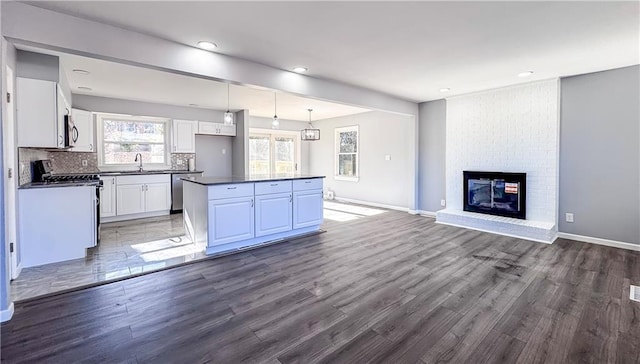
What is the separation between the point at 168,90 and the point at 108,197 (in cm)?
230

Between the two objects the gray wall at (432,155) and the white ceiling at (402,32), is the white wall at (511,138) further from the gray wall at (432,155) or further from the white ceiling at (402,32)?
the white ceiling at (402,32)

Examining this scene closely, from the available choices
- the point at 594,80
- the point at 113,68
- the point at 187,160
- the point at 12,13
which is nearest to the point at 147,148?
the point at 187,160

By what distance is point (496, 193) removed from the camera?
201 inches

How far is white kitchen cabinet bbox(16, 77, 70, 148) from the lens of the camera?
321 centimetres

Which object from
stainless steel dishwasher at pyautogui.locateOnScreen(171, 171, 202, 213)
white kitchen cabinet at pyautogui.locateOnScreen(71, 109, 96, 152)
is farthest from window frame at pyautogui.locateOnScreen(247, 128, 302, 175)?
white kitchen cabinet at pyautogui.locateOnScreen(71, 109, 96, 152)

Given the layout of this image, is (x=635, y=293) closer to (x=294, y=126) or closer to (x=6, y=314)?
(x=6, y=314)

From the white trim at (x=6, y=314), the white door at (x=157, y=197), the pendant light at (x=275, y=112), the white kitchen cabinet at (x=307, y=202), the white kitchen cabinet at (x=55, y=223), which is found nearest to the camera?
the white trim at (x=6, y=314)

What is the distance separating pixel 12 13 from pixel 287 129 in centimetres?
676

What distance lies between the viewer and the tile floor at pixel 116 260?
2.82m

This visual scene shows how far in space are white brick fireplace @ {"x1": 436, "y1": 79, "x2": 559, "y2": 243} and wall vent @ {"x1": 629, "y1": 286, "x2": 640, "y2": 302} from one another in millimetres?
1547

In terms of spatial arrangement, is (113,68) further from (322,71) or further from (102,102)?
(322,71)

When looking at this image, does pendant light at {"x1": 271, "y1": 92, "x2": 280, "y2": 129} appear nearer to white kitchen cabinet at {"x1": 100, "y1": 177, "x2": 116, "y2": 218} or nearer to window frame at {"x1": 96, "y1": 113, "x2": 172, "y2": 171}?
window frame at {"x1": 96, "y1": 113, "x2": 172, "y2": 171}

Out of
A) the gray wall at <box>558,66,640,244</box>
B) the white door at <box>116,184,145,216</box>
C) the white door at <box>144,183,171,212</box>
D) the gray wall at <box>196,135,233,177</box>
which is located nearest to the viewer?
the gray wall at <box>558,66,640,244</box>

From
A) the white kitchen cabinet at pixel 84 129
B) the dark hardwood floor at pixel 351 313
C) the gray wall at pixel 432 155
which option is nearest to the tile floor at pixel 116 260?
the dark hardwood floor at pixel 351 313
